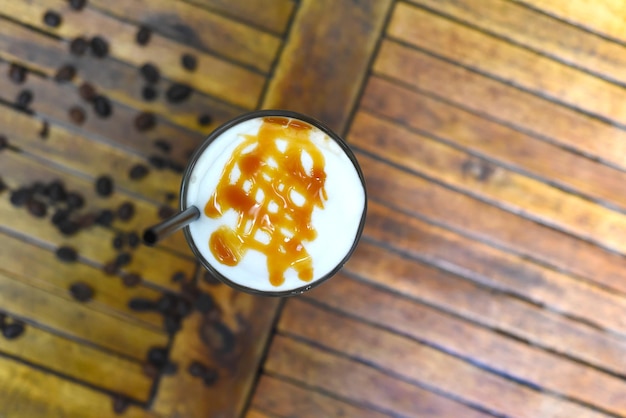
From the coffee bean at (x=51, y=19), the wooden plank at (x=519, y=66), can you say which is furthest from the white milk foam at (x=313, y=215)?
the coffee bean at (x=51, y=19)

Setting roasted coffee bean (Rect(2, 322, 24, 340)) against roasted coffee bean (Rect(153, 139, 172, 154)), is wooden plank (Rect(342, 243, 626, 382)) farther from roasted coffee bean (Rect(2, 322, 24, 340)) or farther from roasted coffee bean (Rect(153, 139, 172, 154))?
roasted coffee bean (Rect(2, 322, 24, 340))

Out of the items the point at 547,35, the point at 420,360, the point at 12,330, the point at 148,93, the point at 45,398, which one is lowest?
the point at 45,398

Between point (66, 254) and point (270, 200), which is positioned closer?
point (270, 200)

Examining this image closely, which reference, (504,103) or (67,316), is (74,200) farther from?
(504,103)

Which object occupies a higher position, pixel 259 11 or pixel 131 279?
pixel 259 11

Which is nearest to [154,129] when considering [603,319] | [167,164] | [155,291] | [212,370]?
[167,164]

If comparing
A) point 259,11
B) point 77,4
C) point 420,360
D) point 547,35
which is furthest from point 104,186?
point 547,35
